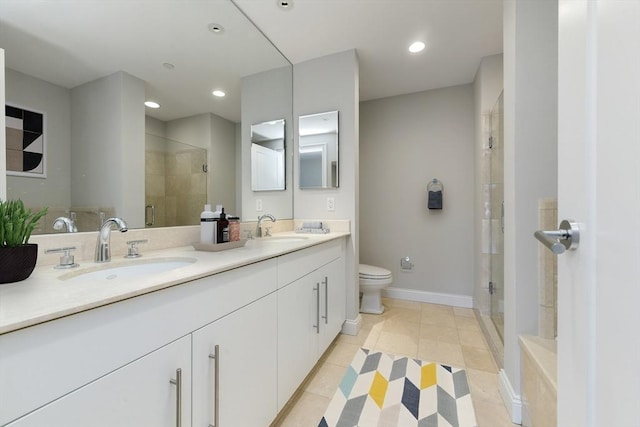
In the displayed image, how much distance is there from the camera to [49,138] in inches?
37.4

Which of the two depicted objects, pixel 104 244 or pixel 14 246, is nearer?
pixel 14 246

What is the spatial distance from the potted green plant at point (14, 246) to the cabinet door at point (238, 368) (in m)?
0.48

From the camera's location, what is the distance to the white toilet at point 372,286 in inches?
96.7

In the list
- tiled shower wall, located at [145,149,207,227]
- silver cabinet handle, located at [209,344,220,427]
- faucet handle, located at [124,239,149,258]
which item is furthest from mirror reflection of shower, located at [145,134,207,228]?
silver cabinet handle, located at [209,344,220,427]

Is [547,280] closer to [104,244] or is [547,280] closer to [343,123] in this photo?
[343,123]

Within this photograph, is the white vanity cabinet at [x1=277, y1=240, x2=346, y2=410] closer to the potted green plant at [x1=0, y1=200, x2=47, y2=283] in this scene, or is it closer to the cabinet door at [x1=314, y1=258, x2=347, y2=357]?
the cabinet door at [x1=314, y1=258, x2=347, y2=357]

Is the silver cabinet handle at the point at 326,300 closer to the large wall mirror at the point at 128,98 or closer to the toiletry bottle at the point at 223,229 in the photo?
the toiletry bottle at the point at 223,229

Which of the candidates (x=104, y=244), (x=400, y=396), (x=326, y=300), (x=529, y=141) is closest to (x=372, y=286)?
(x=326, y=300)

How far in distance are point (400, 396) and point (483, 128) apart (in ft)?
7.28

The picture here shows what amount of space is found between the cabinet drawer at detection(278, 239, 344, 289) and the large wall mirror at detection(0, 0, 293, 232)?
634 millimetres

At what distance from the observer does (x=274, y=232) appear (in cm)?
212
